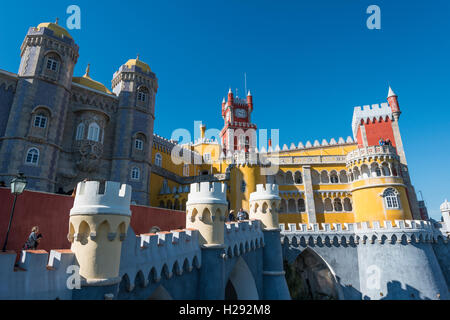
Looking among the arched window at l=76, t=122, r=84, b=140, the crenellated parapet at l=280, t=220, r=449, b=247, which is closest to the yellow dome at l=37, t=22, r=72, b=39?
the arched window at l=76, t=122, r=84, b=140

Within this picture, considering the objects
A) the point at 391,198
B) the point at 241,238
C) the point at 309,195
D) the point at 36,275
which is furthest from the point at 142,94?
the point at 391,198

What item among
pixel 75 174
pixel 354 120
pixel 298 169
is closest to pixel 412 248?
pixel 298 169

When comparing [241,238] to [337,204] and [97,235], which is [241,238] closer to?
[97,235]

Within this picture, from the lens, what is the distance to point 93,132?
24500mm

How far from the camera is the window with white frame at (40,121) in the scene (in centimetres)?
2114

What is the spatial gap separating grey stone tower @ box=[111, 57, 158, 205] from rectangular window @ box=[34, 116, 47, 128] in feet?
20.5

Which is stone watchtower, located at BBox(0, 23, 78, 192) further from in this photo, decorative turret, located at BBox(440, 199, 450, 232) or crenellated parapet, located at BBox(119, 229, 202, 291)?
decorative turret, located at BBox(440, 199, 450, 232)

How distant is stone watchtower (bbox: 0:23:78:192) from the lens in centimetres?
2002

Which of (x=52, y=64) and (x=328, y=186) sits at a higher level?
Result: (x=52, y=64)

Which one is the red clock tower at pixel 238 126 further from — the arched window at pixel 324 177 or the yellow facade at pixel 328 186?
the arched window at pixel 324 177

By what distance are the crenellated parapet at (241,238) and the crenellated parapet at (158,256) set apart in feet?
5.53

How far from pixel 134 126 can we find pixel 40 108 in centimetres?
805
